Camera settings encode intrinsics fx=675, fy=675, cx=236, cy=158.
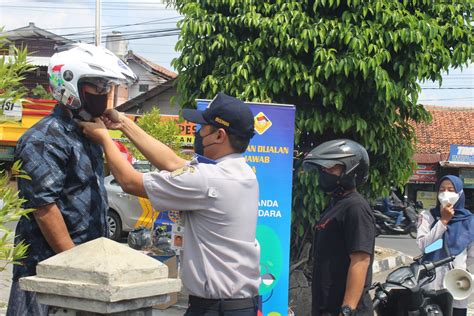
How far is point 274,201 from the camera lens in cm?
625

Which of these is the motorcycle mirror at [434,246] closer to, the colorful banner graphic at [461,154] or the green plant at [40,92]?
the green plant at [40,92]

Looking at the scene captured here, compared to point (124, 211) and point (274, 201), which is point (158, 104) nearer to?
point (124, 211)

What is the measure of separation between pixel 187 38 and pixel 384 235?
14267 mm

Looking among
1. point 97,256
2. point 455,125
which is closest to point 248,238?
point 97,256

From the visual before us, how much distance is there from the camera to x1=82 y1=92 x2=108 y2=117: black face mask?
9.34 feet

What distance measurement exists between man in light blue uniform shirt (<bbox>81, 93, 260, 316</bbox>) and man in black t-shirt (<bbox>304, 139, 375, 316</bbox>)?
31.9 inches

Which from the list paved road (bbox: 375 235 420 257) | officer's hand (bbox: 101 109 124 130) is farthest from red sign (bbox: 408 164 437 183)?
officer's hand (bbox: 101 109 124 130)

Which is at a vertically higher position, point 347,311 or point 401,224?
point 347,311

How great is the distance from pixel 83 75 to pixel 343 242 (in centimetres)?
170

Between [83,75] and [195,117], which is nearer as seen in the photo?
[83,75]

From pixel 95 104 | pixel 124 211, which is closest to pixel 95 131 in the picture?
pixel 95 104

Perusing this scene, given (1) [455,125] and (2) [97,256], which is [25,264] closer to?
(2) [97,256]

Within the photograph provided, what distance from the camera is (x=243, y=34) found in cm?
663

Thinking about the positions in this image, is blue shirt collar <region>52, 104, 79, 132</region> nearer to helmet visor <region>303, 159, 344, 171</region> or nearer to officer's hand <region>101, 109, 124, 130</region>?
officer's hand <region>101, 109, 124, 130</region>
